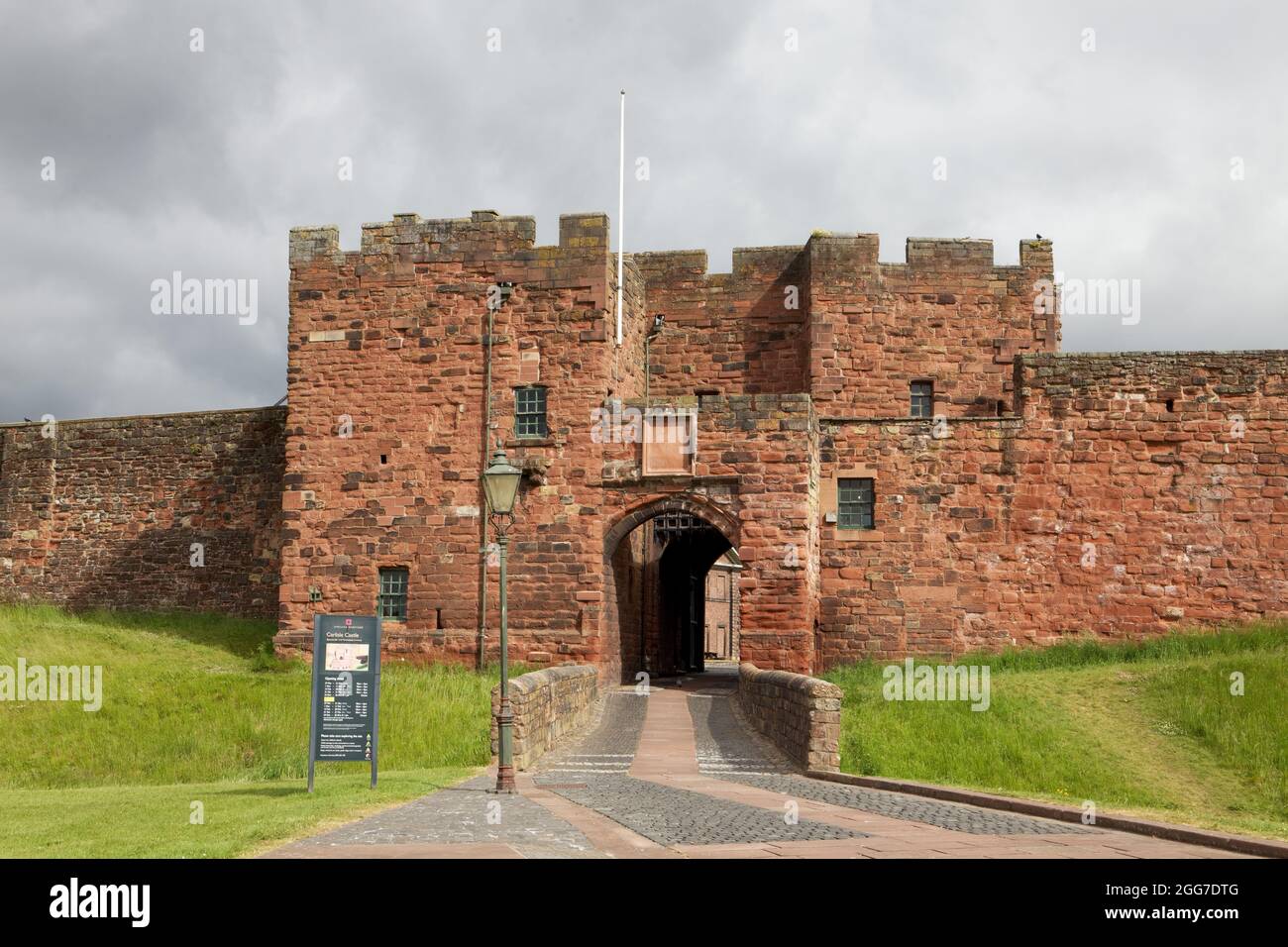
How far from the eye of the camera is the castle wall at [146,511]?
27.1 meters

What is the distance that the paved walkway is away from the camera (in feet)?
28.1

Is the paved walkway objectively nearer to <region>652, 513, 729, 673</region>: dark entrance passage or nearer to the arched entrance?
the arched entrance

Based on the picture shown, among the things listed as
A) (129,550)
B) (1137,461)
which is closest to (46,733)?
(129,550)

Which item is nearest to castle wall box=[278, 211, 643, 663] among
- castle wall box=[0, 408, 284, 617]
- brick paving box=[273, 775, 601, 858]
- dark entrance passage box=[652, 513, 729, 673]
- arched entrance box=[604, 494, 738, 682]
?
arched entrance box=[604, 494, 738, 682]

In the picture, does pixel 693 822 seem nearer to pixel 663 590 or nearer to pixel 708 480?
pixel 708 480

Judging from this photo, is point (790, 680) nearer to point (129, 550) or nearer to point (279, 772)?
point (279, 772)

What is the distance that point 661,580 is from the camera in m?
28.7

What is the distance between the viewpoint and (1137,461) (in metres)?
22.5

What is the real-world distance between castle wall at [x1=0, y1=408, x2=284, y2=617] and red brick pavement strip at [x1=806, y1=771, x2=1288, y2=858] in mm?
16040

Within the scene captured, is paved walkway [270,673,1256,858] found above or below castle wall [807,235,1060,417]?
below

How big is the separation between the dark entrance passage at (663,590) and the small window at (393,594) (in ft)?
12.1

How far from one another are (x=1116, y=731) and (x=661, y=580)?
489 inches

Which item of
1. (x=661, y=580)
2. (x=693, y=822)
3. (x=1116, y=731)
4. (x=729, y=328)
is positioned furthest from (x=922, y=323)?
(x=693, y=822)
